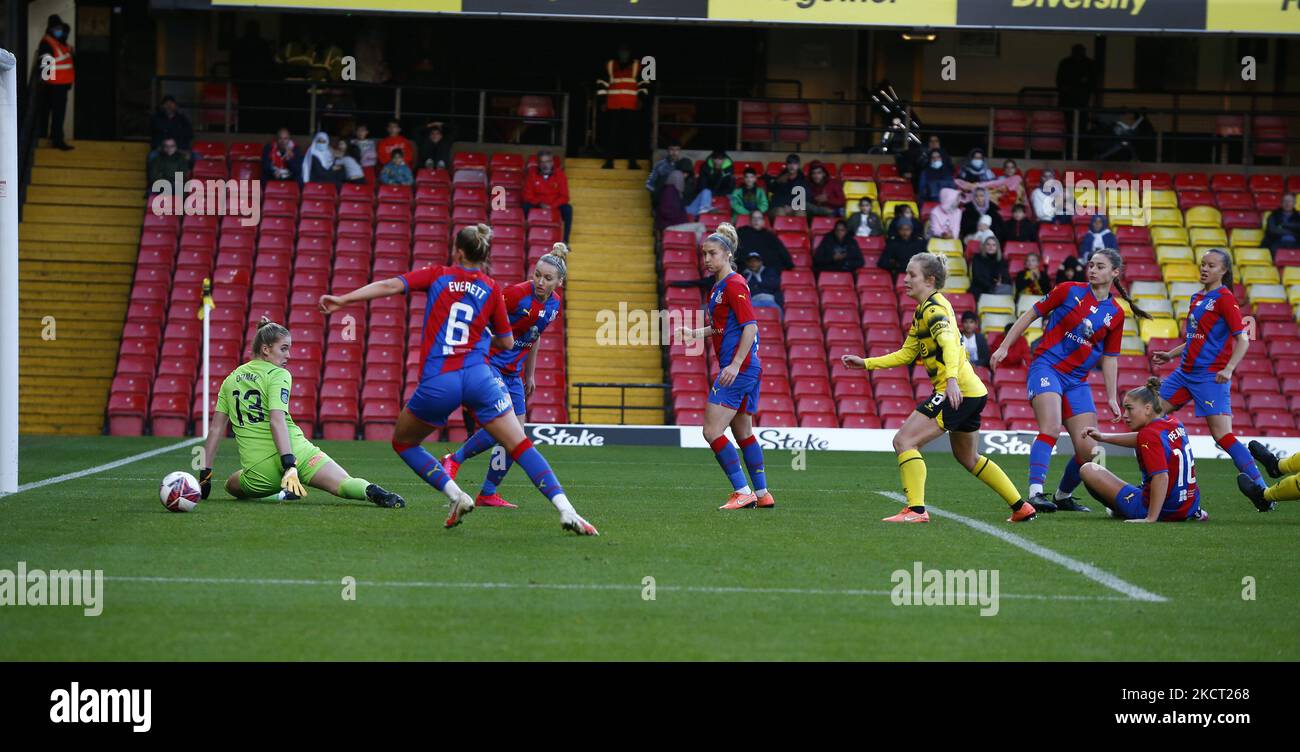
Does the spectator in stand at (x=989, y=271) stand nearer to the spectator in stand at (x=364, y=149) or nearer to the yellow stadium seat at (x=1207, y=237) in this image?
the yellow stadium seat at (x=1207, y=237)

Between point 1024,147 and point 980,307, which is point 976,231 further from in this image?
point 1024,147

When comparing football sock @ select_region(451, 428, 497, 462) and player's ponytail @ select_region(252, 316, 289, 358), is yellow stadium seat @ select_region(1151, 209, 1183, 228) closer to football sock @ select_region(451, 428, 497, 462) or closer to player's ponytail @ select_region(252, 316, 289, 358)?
football sock @ select_region(451, 428, 497, 462)

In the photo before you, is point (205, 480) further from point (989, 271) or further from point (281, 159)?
point (989, 271)

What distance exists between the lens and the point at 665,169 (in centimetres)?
2603

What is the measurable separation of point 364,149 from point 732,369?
16240 mm

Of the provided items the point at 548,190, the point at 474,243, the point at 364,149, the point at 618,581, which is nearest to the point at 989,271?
the point at 548,190

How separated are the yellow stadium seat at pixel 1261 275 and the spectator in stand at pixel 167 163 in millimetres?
17889

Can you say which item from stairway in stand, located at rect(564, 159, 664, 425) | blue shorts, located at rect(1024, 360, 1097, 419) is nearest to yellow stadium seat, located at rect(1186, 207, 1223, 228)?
stairway in stand, located at rect(564, 159, 664, 425)

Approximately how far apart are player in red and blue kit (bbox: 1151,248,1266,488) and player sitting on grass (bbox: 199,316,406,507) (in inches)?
275

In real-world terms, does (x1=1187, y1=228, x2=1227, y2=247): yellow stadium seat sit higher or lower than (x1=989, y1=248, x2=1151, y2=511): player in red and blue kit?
higher

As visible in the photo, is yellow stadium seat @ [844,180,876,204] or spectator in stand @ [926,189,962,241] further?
yellow stadium seat @ [844,180,876,204]

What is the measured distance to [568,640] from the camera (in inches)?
246

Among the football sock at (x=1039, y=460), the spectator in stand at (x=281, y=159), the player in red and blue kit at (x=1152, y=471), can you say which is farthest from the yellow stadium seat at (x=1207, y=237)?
the player in red and blue kit at (x=1152, y=471)

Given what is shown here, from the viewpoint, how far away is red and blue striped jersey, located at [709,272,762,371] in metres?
12.3
